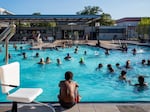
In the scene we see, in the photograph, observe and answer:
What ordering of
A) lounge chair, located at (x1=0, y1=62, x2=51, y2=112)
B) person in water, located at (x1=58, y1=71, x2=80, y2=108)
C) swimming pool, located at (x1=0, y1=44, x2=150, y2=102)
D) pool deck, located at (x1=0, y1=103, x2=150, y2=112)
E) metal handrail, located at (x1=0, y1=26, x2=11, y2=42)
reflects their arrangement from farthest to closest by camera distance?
swimming pool, located at (x1=0, y1=44, x2=150, y2=102) < person in water, located at (x1=58, y1=71, x2=80, y2=108) < pool deck, located at (x1=0, y1=103, x2=150, y2=112) < metal handrail, located at (x1=0, y1=26, x2=11, y2=42) < lounge chair, located at (x1=0, y1=62, x2=51, y2=112)

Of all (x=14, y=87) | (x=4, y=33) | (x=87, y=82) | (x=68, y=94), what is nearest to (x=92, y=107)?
(x=68, y=94)

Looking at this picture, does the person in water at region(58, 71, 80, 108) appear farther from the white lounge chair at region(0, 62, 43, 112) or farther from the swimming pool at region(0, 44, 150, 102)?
the swimming pool at region(0, 44, 150, 102)

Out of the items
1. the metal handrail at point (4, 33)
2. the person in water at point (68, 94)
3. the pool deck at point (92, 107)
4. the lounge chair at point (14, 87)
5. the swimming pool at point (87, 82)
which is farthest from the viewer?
the swimming pool at point (87, 82)

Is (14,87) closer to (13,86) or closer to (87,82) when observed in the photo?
(13,86)

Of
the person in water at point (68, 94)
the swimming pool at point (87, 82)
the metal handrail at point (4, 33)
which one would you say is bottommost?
the swimming pool at point (87, 82)

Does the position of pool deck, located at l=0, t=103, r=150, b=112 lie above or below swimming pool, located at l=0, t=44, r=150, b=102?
above

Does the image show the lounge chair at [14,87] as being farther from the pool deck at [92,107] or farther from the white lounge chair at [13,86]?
the pool deck at [92,107]

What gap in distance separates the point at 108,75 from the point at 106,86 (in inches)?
84.7

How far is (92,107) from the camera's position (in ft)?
18.0

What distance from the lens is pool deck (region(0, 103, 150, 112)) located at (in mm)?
5301

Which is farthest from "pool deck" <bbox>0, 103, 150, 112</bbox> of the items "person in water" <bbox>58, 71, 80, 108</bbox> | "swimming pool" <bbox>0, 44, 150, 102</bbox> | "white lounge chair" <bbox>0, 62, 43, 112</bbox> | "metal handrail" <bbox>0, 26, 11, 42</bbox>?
"swimming pool" <bbox>0, 44, 150, 102</bbox>

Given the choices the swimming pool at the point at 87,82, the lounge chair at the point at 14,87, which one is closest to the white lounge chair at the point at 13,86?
the lounge chair at the point at 14,87

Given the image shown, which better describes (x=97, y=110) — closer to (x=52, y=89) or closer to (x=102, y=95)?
(x=102, y=95)

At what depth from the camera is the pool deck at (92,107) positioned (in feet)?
17.4
